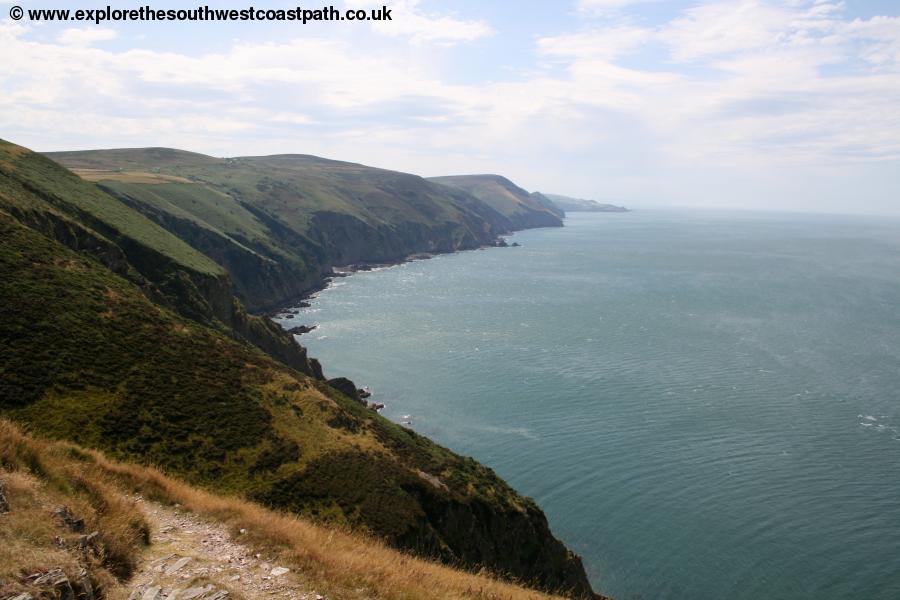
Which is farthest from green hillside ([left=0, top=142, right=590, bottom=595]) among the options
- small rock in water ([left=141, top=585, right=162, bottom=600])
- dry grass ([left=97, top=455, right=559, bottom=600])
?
small rock in water ([left=141, top=585, right=162, bottom=600])

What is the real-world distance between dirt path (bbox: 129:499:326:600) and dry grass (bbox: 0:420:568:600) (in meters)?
0.41

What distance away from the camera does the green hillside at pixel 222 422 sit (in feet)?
108

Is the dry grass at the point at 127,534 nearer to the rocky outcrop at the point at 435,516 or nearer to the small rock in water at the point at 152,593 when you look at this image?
the small rock in water at the point at 152,593

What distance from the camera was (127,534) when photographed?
1526cm

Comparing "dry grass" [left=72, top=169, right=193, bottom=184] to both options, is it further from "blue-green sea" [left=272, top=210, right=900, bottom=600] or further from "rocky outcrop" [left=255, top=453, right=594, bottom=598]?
"rocky outcrop" [left=255, top=453, right=594, bottom=598]

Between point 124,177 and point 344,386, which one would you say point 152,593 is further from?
point 124,177

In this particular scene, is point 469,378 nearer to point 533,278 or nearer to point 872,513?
point 872,513

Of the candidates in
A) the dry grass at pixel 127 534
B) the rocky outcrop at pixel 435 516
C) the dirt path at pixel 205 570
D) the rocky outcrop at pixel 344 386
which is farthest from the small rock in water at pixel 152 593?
the rocky outcrop at pixel 344 386

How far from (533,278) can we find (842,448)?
13143cm

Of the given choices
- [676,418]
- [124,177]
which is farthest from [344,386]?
[124,177]

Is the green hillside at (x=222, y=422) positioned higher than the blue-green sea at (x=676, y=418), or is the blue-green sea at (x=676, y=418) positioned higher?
the green hillside at (x=222, y=422)

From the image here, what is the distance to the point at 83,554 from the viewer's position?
13.1 m

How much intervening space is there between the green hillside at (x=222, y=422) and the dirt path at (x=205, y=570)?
532 inches

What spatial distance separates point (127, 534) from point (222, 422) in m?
23.4
